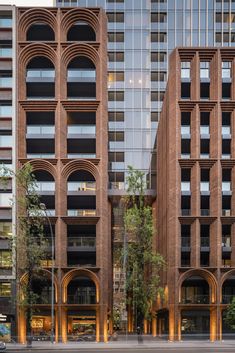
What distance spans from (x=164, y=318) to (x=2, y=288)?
21798mm

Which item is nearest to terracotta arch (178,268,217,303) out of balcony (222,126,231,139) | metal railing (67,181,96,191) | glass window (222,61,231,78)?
metal railing (67,181,96,191)

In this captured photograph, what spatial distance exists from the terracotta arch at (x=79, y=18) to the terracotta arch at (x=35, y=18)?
132cm

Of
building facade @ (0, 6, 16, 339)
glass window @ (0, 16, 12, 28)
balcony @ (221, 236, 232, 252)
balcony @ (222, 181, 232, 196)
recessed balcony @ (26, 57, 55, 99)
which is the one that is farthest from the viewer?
recessed balcony @ (26, 57, 55, 99)

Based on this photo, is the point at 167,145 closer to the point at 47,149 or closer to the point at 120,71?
the point at 47,149

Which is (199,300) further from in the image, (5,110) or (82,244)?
(5,110)

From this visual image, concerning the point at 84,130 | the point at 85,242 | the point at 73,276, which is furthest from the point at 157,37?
the point at 73,276

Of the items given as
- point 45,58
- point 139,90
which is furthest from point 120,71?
point 45,58

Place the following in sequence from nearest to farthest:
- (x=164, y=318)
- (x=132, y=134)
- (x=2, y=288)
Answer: (x=2, y=288)
(x=164, y=318)
(x=132, y=134)

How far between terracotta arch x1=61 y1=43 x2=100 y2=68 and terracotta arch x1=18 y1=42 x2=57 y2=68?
143 centimetres

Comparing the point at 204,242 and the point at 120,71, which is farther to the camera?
the point at 120,71

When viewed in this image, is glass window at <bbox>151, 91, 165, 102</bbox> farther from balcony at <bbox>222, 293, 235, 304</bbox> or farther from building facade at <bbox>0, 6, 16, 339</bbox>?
balcony at <bbox>222, 293, 235, 304</bbox>

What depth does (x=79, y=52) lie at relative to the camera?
202 ft

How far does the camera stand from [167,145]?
63406 millimetres

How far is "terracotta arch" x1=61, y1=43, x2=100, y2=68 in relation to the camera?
61281mm
